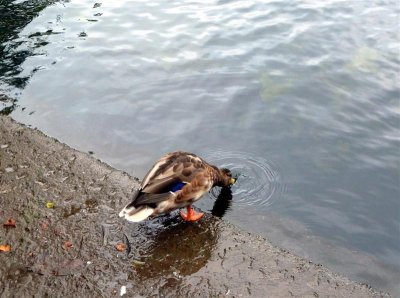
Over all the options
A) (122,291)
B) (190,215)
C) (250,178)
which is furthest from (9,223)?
(250,178)

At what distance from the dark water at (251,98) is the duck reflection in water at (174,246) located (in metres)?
1.04

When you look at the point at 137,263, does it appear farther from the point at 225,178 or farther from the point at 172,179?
the point at 225,178

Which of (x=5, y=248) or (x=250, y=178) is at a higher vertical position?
(x=5, y=248)

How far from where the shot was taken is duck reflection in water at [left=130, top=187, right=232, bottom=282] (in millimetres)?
4535

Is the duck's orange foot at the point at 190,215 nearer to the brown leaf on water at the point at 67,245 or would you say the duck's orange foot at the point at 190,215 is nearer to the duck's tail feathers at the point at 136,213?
the duck's tail feathers at the point at 136,213

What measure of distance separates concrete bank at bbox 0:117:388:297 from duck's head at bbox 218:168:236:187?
0.86 meters

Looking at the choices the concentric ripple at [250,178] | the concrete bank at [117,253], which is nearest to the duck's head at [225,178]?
the concentric ripple at [250,178]

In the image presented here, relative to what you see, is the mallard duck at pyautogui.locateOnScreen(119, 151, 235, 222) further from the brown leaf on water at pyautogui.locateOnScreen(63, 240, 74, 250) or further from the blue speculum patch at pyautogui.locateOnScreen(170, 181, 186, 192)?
the brown leaf on water at pyautogui.locateOnScreen(63, 240, 74, 250)

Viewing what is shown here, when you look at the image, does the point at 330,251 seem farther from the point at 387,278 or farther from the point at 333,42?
the point at 333,42

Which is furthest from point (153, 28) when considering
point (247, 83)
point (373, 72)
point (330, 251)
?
point (330, 251)

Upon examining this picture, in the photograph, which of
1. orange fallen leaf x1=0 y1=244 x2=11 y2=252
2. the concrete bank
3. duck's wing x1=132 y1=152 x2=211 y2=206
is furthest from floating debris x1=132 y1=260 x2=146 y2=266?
orange fallen leaf x1=0 y1=244 x2=11 y2=252

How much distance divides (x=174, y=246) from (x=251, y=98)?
4.14 metres

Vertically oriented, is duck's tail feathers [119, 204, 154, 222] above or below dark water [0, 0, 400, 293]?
above

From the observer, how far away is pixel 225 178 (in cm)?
623
